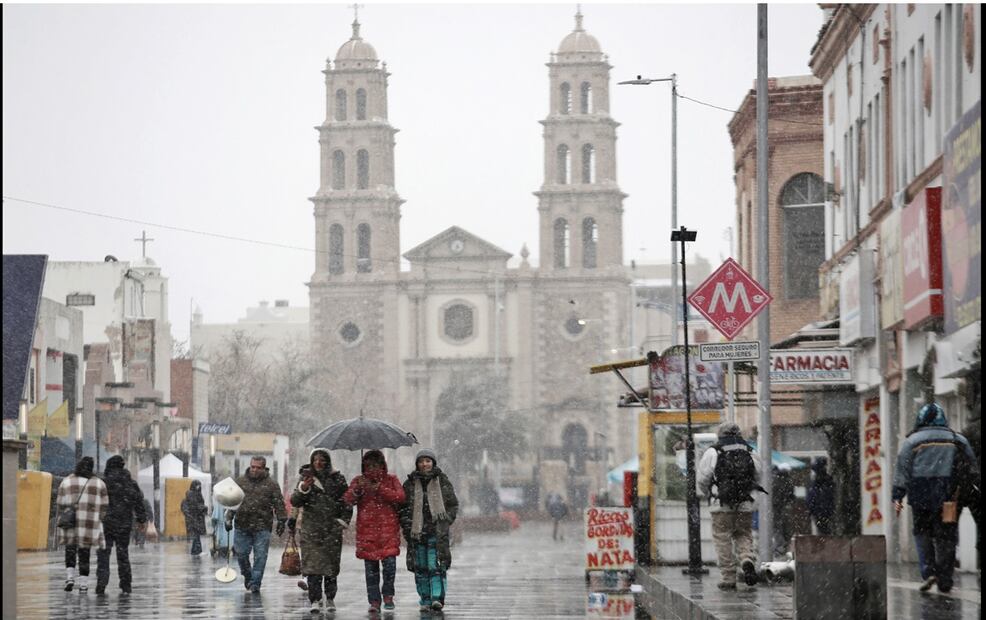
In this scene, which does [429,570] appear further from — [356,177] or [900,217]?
[356,177]

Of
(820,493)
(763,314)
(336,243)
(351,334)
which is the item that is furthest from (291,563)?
(336,243)

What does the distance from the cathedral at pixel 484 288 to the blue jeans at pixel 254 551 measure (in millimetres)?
96658

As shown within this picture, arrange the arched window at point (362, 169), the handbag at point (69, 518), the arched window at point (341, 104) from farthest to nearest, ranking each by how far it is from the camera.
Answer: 1. the arched window at point (341, 104)
2. the arched window at point (362, 169)
3. the handbag at point (69, 518)

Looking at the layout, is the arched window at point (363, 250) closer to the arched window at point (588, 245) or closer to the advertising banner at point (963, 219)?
the arched window at point (588, 245)

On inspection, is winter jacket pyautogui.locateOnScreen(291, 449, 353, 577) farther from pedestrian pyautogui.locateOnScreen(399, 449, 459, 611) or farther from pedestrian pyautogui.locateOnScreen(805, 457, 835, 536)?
pedestrian pyautogui.locateOnScreen(805, 457, 835, 536)

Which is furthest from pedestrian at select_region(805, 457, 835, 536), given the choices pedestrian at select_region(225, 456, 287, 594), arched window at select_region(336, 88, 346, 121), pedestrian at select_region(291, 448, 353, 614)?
arched window at select_region(336, 88, 346, 121)

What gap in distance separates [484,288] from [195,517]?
8492cm

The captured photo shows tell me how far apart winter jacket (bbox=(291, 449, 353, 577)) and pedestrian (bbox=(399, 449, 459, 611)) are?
2.16 ft

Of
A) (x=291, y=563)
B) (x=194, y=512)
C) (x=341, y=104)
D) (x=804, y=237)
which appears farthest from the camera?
(x=341, y=104)

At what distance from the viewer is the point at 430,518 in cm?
1941

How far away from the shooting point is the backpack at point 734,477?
1755cm

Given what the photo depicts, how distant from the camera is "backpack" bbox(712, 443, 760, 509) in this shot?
57.6ft

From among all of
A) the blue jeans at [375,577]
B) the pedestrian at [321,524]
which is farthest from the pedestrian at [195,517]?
the blue jeans at [375,577]

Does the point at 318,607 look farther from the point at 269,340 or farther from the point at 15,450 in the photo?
the point at 269,340
